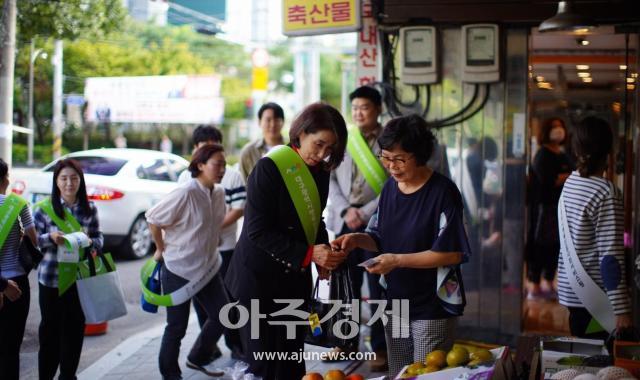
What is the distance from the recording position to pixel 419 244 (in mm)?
3590

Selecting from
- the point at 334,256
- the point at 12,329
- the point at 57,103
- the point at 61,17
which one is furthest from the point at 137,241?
the point at 334,256

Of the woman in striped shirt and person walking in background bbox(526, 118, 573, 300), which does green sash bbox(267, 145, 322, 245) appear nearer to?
the woman in striped shirt

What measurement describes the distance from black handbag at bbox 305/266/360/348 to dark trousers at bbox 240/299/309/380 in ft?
0.37

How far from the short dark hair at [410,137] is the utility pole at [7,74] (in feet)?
15.7

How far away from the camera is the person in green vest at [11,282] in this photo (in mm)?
4441

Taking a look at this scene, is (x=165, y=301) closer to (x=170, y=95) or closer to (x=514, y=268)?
(x=514, y=268)

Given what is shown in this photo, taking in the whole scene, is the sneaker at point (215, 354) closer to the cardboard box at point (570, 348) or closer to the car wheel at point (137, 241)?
the cardboard box at point (570, 348)

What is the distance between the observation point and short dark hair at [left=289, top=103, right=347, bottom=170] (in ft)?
11.5

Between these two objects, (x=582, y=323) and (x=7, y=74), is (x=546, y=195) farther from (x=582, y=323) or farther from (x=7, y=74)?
(x=7, y=74)

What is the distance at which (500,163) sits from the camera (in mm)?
6020

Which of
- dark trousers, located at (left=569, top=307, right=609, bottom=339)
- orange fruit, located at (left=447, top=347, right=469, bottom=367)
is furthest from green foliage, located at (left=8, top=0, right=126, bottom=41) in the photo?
orange fruit, located at (left=447, top=347, right=469, bottom=367)

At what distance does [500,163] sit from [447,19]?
3.99ft

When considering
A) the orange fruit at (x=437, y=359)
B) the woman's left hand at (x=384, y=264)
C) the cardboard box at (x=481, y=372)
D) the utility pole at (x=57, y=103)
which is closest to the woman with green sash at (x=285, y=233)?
the woman's left hand at (x=384, y=264)

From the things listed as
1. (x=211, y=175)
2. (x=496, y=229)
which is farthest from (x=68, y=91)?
(x=496, y=229)
